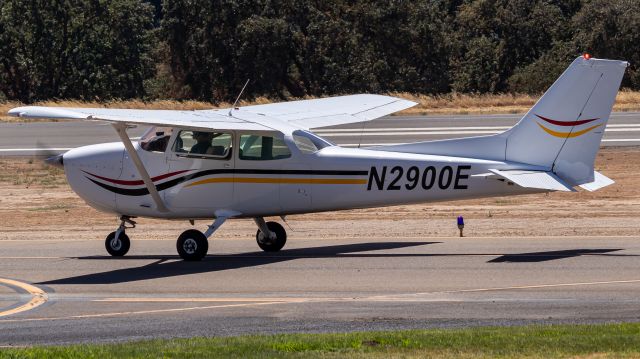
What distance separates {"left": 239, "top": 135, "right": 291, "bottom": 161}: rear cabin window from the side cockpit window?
46.4 inches

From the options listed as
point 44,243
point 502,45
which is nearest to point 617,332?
point 44,243

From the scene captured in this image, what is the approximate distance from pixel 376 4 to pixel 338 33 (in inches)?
132

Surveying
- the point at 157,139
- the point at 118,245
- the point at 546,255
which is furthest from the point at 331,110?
the point at 546,255

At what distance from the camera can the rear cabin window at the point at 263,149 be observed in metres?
16.4

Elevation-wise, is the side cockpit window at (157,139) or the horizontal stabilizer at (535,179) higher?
the side cockpit window at (157,139)

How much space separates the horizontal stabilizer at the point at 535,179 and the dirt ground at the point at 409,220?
343cm

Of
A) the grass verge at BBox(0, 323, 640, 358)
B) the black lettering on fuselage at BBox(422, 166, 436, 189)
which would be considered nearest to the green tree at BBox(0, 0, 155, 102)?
the black lettering on fuselage at BBox(422, 166, 436, 189)

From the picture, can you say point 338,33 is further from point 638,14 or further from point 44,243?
point 44,243

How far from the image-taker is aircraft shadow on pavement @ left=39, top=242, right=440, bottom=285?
1535 centimetres

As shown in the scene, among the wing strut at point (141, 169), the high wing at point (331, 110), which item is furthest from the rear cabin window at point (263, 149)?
the wing strut at point (141, 169)

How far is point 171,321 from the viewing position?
12.4 m

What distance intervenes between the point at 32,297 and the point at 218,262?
3310 millimetres

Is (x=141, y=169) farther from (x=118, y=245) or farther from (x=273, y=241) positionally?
(x=273, y=241)

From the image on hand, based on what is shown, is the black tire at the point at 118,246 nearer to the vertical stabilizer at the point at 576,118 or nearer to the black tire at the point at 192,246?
the black tire at the point at 192,246
